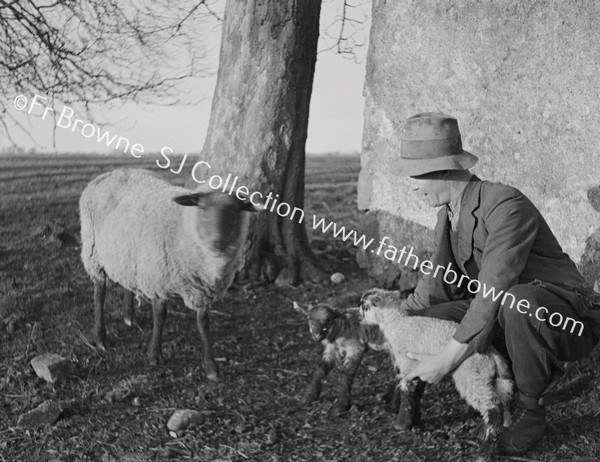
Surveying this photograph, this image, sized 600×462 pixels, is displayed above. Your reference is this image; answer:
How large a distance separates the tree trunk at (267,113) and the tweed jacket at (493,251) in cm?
297

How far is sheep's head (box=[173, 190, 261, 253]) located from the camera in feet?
14.3

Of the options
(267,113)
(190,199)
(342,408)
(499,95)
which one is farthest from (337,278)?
(342,408)

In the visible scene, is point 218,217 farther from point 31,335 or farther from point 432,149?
point 31,335

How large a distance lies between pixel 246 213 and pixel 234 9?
2749 mm

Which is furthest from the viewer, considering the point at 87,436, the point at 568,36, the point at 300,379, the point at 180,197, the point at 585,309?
the point at 568,36

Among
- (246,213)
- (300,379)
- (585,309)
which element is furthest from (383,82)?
(585,309)

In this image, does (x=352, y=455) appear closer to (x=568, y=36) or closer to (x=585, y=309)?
(x=585, y=309)

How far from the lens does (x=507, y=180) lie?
5621 millimetres

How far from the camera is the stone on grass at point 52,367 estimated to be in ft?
14.8

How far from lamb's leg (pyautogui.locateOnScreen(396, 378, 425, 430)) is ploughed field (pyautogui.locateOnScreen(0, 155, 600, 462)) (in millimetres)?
63

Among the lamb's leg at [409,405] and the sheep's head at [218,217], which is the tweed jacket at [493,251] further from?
the sheep's head at [218,217]

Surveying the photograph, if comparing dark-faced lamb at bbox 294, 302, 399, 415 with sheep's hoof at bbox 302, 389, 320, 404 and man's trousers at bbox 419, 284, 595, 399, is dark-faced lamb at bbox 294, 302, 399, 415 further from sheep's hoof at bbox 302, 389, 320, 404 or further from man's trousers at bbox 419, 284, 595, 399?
man's trousers at bbox 419, 284, 595, 399

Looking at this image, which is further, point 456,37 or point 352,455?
point 456,37

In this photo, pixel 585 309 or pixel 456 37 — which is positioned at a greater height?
pixel 456 37
